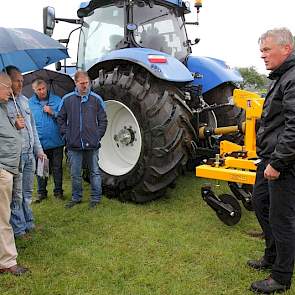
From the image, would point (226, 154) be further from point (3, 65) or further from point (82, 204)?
point (3, 65)

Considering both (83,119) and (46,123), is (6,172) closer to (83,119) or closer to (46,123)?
(83,119)

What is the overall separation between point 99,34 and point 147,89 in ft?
A: 4.98

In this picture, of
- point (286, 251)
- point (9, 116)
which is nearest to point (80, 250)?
point (9, 116)

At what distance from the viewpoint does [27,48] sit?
3.25 m

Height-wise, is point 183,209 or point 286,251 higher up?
point 286,251

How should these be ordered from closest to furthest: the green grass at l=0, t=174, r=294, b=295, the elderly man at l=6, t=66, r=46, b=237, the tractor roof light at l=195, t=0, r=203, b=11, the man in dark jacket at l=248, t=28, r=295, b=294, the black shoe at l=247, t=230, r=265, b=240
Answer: the man in dark jacket at l=248, t=28, r=295, b=294
the green grass at l=0, t=174, r=294, b=295
the elderly man at l=6, t=66, r=46, b=237
the black shoe at l=247, t=230, r=265, b=240
the tractor roof light at l=195, t=0, r=203, b=11

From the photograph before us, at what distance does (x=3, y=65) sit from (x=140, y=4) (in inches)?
84.6

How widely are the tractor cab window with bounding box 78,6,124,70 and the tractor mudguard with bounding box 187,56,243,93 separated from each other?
1.06 meters

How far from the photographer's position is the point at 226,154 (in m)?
4.32

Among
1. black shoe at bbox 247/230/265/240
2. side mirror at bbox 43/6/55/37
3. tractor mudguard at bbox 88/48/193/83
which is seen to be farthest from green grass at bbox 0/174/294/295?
side mirror at bbox 43/6/55/37

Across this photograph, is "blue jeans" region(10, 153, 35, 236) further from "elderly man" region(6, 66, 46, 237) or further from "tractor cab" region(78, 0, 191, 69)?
"tractor cab" region(78, 0, 191, 69)

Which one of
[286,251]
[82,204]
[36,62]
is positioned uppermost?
[36,62]

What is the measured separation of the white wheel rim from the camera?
485cm

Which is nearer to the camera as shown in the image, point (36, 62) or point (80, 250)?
point (80, 250)
